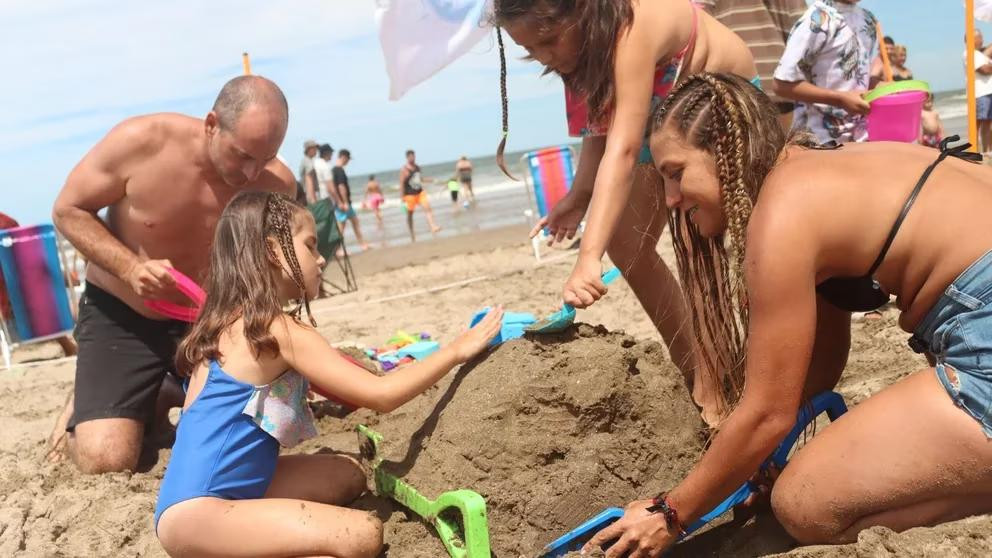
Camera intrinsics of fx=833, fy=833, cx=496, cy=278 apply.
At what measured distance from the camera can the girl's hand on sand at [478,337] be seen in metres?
2.54

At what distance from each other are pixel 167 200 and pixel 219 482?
1.74 m

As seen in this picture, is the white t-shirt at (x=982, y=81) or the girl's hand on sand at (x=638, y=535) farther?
the white t-shirt at (x=982, y=81)

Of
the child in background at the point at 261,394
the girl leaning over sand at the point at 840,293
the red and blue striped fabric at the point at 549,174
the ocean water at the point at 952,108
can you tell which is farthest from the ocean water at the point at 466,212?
the girl leaning over sand at the point at 840,293

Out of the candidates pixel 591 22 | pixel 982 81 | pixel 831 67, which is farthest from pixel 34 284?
pixel 982 81

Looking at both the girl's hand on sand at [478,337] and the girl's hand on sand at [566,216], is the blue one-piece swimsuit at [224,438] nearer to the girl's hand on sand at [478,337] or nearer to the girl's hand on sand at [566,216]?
the girl's hand on sand at [478,337]

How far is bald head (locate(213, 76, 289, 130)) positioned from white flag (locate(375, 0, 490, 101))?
0.55m

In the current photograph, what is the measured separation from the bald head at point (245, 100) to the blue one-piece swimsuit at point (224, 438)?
1.39 metres

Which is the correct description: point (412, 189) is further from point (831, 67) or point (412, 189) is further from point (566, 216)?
point (566, 216)

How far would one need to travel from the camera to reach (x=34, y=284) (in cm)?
652

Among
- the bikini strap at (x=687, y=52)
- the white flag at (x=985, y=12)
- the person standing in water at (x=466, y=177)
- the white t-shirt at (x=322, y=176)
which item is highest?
the bikini strap at (x=687, y=52)

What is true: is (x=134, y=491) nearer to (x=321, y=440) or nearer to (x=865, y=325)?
(x=321, y=440)

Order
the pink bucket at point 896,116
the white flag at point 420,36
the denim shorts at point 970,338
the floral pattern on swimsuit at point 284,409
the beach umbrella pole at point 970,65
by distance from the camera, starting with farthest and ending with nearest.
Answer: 1. the beach umbrella pole at point 970,65
2. the pink bucket at point 896,116
3. the white flag at point 420,36
4. the floral pattern on swimsuit at point 284,409
5. the denim shorts at point 970,338

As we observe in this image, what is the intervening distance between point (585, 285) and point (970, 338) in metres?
0.98

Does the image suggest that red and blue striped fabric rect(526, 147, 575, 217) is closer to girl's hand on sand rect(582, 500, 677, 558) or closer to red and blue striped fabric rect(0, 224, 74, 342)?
red and blue striped fabric rect(0, 224, 74, 342)
